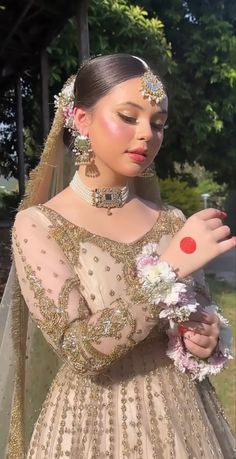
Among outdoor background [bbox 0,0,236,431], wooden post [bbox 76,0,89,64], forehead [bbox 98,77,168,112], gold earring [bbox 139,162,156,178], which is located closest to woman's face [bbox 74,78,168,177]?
forehead [bbox 98,77,168,112]

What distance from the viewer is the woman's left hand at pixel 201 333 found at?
3.72ft

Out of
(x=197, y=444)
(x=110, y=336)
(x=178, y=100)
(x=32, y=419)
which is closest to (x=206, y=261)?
(x=110, y=336)

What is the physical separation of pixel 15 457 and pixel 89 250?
62 cm

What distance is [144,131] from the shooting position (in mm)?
1205

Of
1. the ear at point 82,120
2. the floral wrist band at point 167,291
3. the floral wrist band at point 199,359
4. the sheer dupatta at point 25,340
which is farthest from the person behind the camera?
the sheer dupatta at point 25,340

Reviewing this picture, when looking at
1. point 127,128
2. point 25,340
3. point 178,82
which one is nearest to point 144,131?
point 127,128

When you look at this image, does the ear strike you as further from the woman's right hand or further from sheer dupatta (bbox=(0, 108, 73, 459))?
the woman's right hand

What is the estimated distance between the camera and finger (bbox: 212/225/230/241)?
1082 mm

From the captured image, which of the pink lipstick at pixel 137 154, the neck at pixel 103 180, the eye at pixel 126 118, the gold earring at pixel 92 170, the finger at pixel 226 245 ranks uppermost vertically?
the eye at pixel 126 118

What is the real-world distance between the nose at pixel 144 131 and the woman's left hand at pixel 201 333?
375mm

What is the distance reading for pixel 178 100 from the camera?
27.8ft

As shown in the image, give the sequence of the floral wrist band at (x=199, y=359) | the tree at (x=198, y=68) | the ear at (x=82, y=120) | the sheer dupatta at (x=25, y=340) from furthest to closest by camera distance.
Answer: the tree at (x=198, y=68)
the sheer dupatta at (x=25, y=340)
the ear at (x=82, y=120)
the floral wrist band at (x=199, y=359)

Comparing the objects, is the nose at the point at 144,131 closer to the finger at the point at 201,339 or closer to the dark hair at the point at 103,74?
the dark hair at the point at 103,74

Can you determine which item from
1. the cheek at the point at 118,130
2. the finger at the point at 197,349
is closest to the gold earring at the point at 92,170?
the cheek at the point at 118,130
